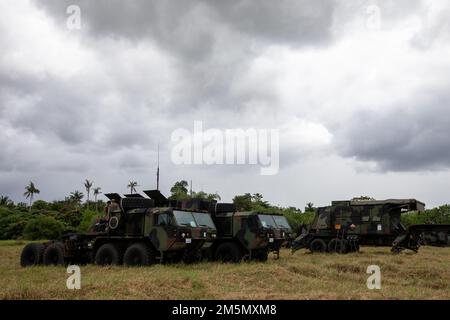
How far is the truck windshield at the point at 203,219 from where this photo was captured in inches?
642

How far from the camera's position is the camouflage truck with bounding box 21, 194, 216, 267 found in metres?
15.2

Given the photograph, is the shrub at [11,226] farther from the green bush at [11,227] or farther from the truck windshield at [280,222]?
the truck windshield at [280,222]

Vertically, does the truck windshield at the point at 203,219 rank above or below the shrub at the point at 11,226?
above

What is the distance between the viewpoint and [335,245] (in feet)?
76.7

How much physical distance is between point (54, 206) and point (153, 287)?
52554 mm

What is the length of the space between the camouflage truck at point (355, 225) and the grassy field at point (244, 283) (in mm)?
8129

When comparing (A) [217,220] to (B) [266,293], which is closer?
(B) [266,293]

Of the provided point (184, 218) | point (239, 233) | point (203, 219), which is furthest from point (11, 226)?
point (184, 218)

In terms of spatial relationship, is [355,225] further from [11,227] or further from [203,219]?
[11,227]

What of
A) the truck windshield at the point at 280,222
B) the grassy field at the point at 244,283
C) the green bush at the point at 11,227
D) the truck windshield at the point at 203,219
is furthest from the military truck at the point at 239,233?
the green bush at the point at 11,227
